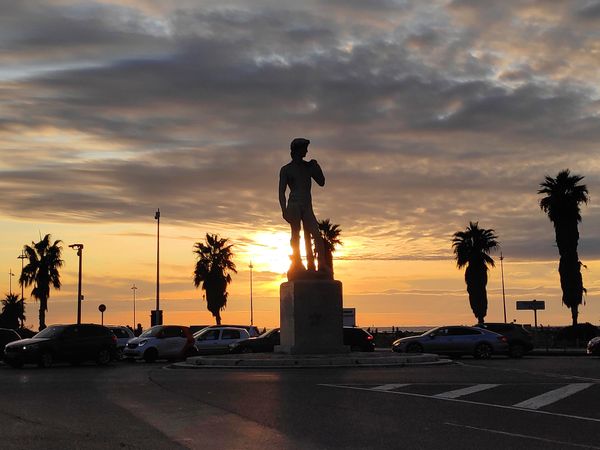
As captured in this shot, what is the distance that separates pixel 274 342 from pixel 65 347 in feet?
32.9

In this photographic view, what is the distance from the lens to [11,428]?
37.4 feet

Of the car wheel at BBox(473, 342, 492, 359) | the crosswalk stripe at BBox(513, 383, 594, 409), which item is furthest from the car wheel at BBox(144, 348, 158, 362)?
the crosswalk stripe at BBox(513, 383, 594, 409)

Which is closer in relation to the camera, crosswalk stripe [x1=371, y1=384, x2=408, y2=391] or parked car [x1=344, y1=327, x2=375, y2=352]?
crosswalk stripe [x1=371, y1=384, x2=408, y2=391]

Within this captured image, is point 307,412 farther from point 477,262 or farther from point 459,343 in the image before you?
point 477,262

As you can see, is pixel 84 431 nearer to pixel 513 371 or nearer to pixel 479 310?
pixel 513 371

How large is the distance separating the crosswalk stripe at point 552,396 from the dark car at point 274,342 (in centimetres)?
1950

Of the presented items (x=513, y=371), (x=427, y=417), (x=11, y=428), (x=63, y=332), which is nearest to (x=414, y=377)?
(x=513, y=371)

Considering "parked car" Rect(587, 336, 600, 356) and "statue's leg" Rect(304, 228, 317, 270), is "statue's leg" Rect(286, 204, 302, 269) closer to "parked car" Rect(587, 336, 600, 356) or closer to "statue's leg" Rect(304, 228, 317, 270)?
"statue's leg" Rect(304, 228, 317, 270)

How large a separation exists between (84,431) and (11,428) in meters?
1.10

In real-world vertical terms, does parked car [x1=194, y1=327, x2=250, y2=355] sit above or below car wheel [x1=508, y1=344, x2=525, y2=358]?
above

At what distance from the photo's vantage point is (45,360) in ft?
96.6

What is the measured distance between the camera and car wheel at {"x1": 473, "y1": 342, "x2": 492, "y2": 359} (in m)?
35.4

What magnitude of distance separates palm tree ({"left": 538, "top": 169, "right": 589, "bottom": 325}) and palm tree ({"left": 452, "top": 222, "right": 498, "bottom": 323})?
1140cm

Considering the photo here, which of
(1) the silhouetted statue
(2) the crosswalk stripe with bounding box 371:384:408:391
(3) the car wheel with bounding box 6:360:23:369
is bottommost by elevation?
(2) the crosswalk stripe with bounding box 371:384:408:391
